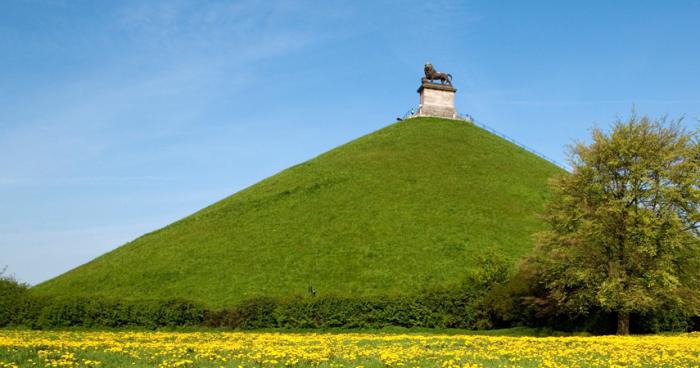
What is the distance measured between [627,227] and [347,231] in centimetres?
3417

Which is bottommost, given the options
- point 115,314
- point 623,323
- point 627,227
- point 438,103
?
point 623,323

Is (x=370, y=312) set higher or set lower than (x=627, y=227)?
lower

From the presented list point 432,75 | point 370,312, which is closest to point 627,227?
point 370,312

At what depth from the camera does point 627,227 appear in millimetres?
33594

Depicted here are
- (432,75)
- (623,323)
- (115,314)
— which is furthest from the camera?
(432,75)

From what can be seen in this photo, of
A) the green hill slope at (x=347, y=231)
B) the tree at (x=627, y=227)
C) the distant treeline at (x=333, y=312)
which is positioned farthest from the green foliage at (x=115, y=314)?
the tree at (x=627, y=227)

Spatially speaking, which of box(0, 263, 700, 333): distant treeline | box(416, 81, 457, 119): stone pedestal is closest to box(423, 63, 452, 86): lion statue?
box(416, 81, 457, 119): stone pedestal

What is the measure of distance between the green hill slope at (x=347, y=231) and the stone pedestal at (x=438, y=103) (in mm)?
14547

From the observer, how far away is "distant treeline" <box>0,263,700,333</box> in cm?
3728

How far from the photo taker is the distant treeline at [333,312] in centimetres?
3728

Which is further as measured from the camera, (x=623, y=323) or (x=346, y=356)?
(x=623, y=323)

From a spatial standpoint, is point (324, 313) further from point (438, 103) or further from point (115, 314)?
point (438, 103)

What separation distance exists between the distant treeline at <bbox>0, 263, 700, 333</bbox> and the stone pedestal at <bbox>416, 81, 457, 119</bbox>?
68.6 meters

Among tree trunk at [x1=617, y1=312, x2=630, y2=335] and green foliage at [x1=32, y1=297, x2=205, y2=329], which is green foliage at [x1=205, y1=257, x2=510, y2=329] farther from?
tree trunk at [x1=617, y1=312, x2=630, y2=335]
